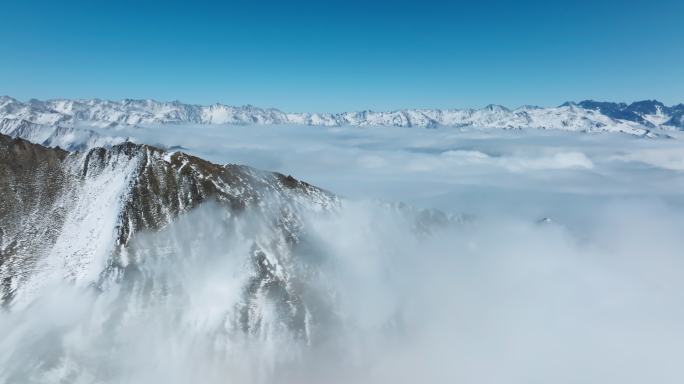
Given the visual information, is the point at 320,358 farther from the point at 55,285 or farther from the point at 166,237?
the point at 55,285

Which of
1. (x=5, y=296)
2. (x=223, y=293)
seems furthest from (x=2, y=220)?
(x=223, y=293)

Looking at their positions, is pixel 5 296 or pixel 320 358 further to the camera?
pixel 320 358

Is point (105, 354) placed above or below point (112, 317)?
below

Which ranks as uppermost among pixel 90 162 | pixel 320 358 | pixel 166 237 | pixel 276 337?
pixel 90 162

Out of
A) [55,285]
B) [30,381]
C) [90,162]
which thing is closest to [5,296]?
[55,285]

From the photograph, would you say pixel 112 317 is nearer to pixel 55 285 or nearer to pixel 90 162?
pixel 55 285

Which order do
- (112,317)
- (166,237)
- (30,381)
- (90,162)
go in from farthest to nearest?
(90,162)
(166,237)
(112,317)
(30,381)

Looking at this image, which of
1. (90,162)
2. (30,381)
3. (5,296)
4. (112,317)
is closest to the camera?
(30,381)
